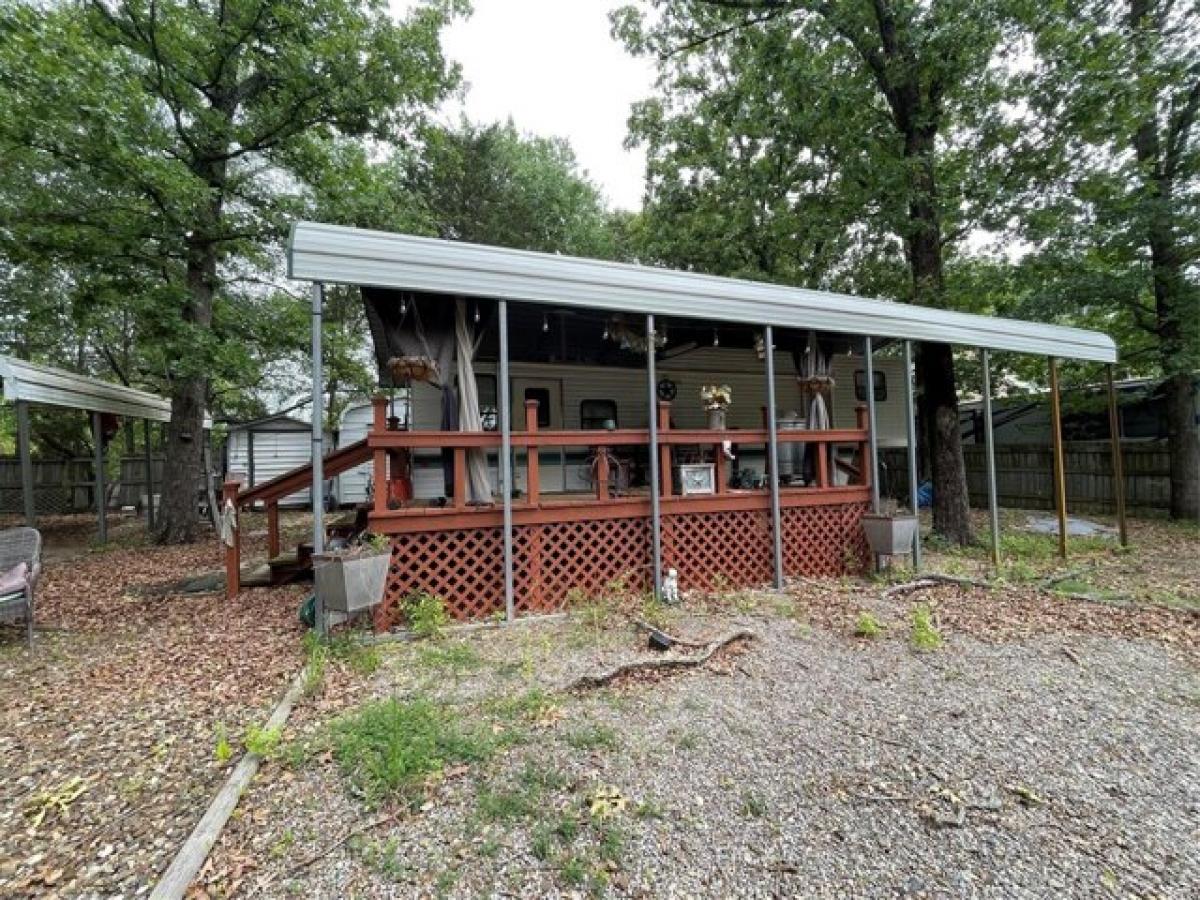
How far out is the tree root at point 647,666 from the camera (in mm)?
3561

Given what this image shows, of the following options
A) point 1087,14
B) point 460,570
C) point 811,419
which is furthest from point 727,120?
point 460,570

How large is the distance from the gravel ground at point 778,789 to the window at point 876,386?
7905mm

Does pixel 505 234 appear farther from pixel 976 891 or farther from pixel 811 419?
pixel 976 891

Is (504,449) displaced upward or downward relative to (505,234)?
downward

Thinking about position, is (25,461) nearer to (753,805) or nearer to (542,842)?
(542,842)

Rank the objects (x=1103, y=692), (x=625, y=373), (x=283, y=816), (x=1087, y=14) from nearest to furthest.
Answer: (x=283, y=816)
(x=1103, y=692)
(x=1087, y=14)
(x=625, y=373)

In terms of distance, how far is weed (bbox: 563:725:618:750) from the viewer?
2805 mm

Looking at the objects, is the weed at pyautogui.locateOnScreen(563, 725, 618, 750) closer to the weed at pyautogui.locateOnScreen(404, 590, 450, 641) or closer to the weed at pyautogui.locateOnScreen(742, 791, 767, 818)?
the weed at pyautogui.locateOnScreen(742, 791, 767, 818)

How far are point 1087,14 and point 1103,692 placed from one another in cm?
1135

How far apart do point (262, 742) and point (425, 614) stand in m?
1.85

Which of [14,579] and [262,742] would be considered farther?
[14,579]

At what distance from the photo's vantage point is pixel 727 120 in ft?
36.9

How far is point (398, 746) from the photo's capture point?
270 centimetres

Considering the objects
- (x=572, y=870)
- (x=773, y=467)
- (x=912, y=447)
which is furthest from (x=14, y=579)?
(x=912, y=447)
